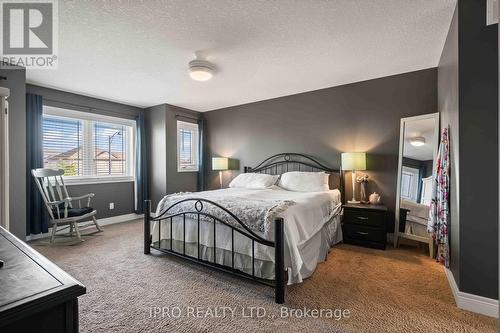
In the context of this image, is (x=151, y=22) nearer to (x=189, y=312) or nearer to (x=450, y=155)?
(x=189, y=312)

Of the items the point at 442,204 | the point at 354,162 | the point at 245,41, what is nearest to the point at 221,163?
the point at 354,162

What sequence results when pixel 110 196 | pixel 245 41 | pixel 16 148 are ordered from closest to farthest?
pixel 245 41 < pixel 16 148 < pixel 110 196

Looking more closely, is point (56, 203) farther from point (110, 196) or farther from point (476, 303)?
point (476, 303)

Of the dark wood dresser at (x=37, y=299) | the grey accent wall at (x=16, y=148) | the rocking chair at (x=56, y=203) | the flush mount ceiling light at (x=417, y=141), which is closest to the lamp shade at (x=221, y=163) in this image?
the rocking chair at (x=56, y=203)

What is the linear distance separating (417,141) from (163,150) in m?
4.44

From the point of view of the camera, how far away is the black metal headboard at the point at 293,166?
4020 millimetres

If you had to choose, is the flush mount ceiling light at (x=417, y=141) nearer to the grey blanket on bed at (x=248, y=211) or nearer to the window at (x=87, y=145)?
the grey blanket on bed at (x=248, y=211)

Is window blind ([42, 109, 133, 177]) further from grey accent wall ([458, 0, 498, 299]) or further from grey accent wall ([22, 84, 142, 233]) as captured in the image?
grey accent wall ([458, 0, 498, 299])

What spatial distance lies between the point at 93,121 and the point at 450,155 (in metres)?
5.39

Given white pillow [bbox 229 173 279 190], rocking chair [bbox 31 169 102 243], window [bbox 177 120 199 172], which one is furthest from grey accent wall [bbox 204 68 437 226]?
rocking chair [bbox 31 169 102 243]

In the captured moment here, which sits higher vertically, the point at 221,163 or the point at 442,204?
the point at 221,163

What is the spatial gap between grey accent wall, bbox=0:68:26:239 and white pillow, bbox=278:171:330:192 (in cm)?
363

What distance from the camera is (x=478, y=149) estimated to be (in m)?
1.88

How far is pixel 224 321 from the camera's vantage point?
1.77 metres
